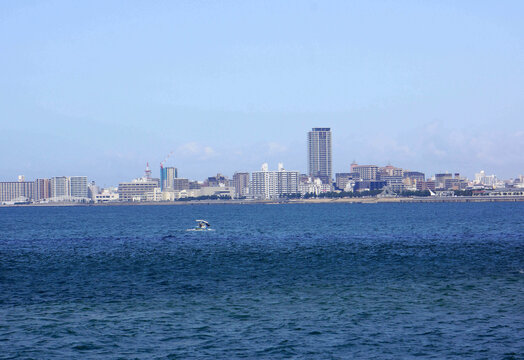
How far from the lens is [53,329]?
33500 millimetres

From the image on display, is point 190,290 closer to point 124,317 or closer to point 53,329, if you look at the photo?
point 124,317

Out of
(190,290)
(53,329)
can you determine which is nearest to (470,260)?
(190,290)

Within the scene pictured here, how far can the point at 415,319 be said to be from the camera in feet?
115

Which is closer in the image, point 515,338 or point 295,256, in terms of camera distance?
point 515,338

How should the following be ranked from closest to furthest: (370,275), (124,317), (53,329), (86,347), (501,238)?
1. (86,347)
2. (53,329)
3. (124,317)
4. (370,275)
5. (501,238)

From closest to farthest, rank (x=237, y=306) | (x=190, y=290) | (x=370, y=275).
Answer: (x=237, y=306)
(x=190, y=290)
(x=370, y=275)

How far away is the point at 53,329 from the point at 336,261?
3714 centimetres

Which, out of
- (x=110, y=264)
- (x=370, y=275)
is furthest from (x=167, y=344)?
(x=110, y=264)

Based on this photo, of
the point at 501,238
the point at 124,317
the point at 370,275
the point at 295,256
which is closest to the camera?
the point at 124,317

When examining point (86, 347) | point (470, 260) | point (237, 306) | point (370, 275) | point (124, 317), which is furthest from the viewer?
point (470, 260)

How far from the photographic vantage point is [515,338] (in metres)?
30.8

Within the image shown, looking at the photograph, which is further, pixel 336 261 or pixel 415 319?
pixel 336 261

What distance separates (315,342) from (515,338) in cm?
931

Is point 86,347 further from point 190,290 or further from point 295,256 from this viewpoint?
point 295,256
